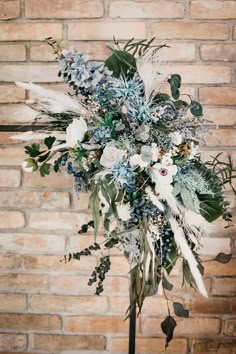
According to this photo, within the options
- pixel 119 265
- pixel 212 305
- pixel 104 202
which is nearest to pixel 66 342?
pixel 119 265

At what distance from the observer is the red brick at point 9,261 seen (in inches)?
68.4

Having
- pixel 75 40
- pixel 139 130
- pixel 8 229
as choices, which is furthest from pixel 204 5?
pixel 8 229

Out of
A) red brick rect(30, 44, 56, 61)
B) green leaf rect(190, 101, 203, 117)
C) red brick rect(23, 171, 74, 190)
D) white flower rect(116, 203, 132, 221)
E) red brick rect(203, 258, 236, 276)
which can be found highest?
red brick rect(30, 44, 56, 61)

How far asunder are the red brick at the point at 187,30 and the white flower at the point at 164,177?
0.72 m

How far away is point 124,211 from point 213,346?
0.92m

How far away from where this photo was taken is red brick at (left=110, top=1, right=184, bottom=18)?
63.0 inches

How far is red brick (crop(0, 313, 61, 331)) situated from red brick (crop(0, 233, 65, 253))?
0.28 meters

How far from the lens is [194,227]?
113 cm

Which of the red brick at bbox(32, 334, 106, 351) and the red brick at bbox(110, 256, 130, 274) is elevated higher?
the red brick at bbox(110, 256, 130, 274)

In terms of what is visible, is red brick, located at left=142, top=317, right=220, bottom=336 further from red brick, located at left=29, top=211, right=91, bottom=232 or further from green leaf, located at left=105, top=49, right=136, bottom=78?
green leaf, located at left=105, top=49, right=136, bottom=78

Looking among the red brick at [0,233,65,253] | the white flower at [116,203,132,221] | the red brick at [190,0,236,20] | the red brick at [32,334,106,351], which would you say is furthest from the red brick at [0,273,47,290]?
the red brick at [190,0,236,20]

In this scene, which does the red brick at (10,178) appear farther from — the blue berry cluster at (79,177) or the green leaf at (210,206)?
the green leaf at (210,206)

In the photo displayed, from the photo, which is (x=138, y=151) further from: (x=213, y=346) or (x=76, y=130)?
(x=213, y=346)

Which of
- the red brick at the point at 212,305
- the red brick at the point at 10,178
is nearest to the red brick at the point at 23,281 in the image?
the red brick at the point at 10,178
